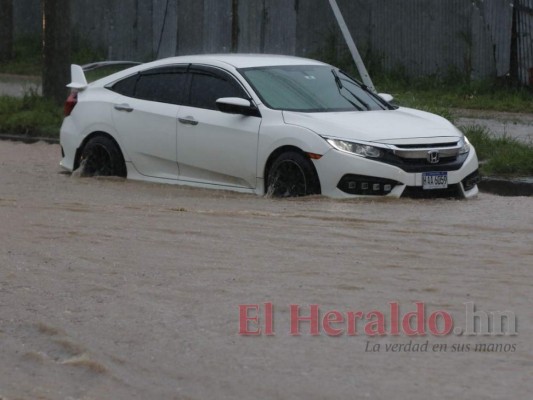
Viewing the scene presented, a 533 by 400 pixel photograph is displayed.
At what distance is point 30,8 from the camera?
33.0m

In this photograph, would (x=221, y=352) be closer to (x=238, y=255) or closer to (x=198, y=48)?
(x=238, y=255)

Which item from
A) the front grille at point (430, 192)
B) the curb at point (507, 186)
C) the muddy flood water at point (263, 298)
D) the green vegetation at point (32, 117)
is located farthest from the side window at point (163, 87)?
the green vegetation at point (32, 117)

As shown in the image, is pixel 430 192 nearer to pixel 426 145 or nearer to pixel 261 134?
pixel 426 145

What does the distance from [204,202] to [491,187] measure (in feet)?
11.6

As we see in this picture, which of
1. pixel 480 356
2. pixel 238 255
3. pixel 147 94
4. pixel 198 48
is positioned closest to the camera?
pixel 480 356

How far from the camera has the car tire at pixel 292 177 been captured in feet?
37.3

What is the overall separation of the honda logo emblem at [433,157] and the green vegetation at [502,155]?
2.48m

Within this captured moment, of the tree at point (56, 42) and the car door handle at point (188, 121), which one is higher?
the tree at point (56, 42)

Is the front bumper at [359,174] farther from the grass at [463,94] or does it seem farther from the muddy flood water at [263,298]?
the grass at [463,94]

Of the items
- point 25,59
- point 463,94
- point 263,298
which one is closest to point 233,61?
point 263,298

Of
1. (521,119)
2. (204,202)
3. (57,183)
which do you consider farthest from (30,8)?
(204,202)

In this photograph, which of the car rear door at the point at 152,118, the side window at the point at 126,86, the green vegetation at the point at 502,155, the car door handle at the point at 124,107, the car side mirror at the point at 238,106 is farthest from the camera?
the green vegetation at the point at 502,155

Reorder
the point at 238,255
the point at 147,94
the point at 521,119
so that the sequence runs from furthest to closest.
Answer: the point at 521,119 < the point at 147,94 < the point at 238,255

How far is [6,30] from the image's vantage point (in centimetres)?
3073
